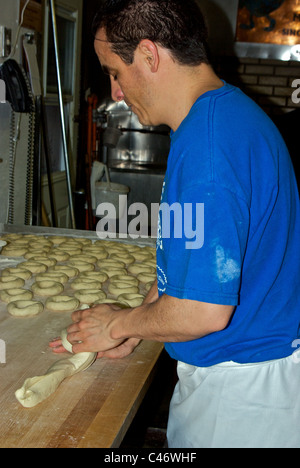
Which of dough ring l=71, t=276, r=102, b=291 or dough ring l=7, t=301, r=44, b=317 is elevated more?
dough ring l=7, t=301, r=44, b=317

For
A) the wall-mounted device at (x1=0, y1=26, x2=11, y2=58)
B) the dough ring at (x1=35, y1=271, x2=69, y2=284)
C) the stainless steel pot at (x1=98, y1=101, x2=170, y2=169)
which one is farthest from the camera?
the stainless steel pot at (x1=98, y1=101, x2=170, y2=169)

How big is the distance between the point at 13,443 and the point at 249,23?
491cm

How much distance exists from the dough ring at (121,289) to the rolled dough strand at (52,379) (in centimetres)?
53

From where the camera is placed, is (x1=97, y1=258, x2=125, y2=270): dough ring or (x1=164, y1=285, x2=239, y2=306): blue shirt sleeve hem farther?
(x1=97, y1=258, x2=125, y2=270): dough ring

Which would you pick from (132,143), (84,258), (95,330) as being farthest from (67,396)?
(132,143)

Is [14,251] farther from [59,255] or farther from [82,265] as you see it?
[82,265]

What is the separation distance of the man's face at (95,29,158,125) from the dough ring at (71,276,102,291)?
3.02 feet

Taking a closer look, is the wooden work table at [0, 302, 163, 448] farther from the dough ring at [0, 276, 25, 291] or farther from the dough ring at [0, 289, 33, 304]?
the dough ring at [0, 276, 25, 291]

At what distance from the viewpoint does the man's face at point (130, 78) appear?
3.27 ft

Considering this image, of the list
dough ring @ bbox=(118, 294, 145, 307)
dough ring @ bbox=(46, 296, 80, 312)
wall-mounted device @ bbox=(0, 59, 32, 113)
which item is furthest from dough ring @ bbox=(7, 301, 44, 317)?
wall-mounted device @ bbox=(0, 59, 32, 113)

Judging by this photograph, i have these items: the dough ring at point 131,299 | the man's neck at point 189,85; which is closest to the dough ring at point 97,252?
the dough ring at point 131,299

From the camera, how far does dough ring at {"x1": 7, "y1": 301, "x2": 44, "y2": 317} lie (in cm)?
153

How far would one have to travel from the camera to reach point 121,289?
1.81 meters
